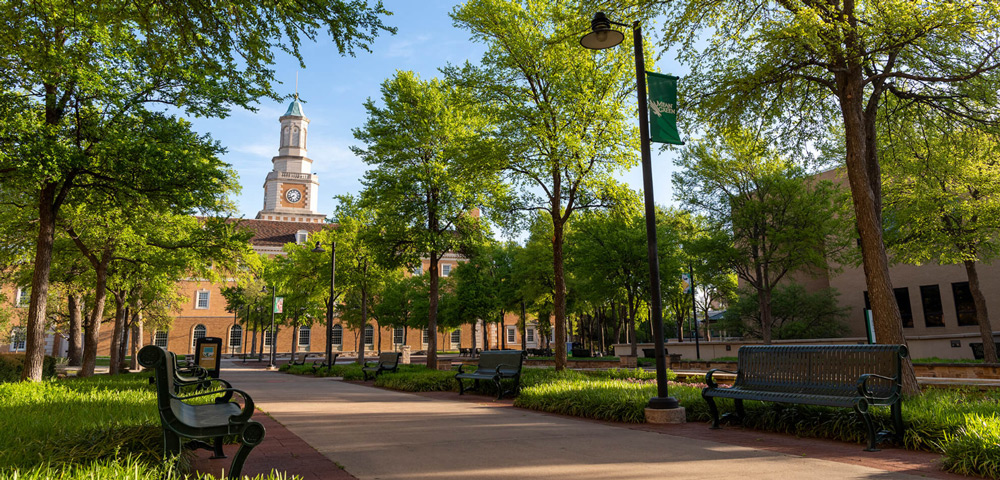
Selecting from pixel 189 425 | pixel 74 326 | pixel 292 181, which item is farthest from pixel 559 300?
pixel 292 181

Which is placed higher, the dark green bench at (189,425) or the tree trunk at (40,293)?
the tree trunk at (40,293)

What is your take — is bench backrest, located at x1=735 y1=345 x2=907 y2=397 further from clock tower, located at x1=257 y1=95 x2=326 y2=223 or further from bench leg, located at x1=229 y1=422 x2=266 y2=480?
clock tower, located at x1=257 y1=95 x2=326 y2=223

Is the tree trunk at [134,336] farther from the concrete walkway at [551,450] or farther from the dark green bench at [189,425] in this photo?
the dark green bench at [189,425]

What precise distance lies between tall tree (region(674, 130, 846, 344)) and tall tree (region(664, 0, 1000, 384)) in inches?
435

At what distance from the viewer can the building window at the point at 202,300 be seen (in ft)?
214

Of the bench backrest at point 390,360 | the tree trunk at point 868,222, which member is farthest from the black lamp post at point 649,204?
the bench backrest at point 390,360

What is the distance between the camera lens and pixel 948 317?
31.9 meters

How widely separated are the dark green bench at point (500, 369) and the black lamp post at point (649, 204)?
12.1 feet

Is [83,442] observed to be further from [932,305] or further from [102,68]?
[932,305]

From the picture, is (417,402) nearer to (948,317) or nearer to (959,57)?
(959,57)

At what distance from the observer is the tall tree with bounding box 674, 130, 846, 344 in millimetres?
22422

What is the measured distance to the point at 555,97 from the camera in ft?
47.4

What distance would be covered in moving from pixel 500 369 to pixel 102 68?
1028 centimetres

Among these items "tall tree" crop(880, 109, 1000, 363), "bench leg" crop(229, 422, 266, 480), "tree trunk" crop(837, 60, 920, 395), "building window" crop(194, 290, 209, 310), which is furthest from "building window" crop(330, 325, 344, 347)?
"bench leg" crop(229, 422, 266, 480)
